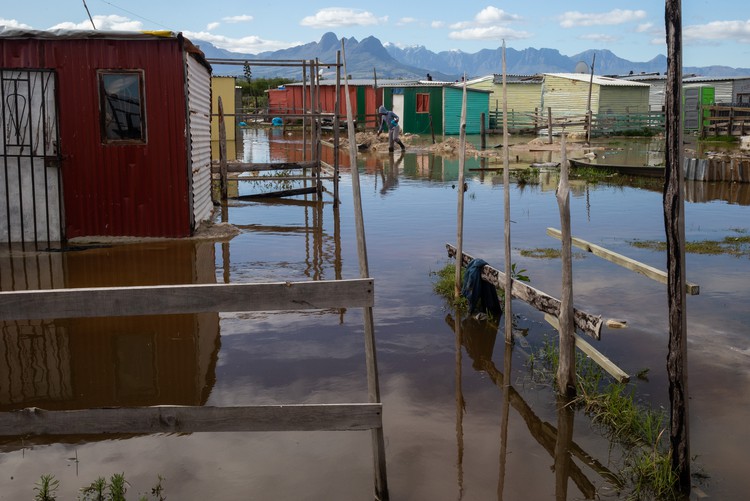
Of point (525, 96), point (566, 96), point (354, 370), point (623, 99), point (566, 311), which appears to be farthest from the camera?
point (525, 96)

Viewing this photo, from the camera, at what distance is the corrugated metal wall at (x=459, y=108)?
147ft

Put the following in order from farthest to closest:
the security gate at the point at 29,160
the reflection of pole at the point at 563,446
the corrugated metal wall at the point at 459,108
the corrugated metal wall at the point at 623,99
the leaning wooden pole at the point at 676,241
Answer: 1. the corrugated metal wall at the point at 623,99
2. the corrugated metal wall at the point at 459,108
3. the security gate at the point at 29,160
4. the reflection of pole at the point at 563,446
5. the leaning wooden pole at the point at 676,241

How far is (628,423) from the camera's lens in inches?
231

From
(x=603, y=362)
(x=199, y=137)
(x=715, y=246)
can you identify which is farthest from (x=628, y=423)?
(x=199, y=137)

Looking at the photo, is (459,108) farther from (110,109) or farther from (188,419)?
(188,419)

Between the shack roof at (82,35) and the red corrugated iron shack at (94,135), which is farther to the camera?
the red corrugated iron shack at (94,135)

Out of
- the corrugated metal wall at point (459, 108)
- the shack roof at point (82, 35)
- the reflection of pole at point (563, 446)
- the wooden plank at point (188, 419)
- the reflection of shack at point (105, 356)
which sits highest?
the corrugated metal wall at point (459, 108)

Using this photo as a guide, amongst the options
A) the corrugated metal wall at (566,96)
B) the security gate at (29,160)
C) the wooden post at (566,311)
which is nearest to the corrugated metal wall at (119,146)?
the security gate at (29,160)

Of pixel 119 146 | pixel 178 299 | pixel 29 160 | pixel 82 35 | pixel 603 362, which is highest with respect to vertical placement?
pixel 82 35

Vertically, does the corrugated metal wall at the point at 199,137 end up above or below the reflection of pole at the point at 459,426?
above

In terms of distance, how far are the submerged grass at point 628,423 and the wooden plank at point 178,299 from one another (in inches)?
87.4

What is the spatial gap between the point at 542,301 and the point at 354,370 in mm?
1881

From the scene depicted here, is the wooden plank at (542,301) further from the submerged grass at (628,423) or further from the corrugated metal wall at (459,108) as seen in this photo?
the corrugated metal wall at (459,108)

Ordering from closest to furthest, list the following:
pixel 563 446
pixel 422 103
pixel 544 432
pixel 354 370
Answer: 1. pixel 563 446
2. pixel 544 432
3. pixel 354 370
4. pixel 422 103
